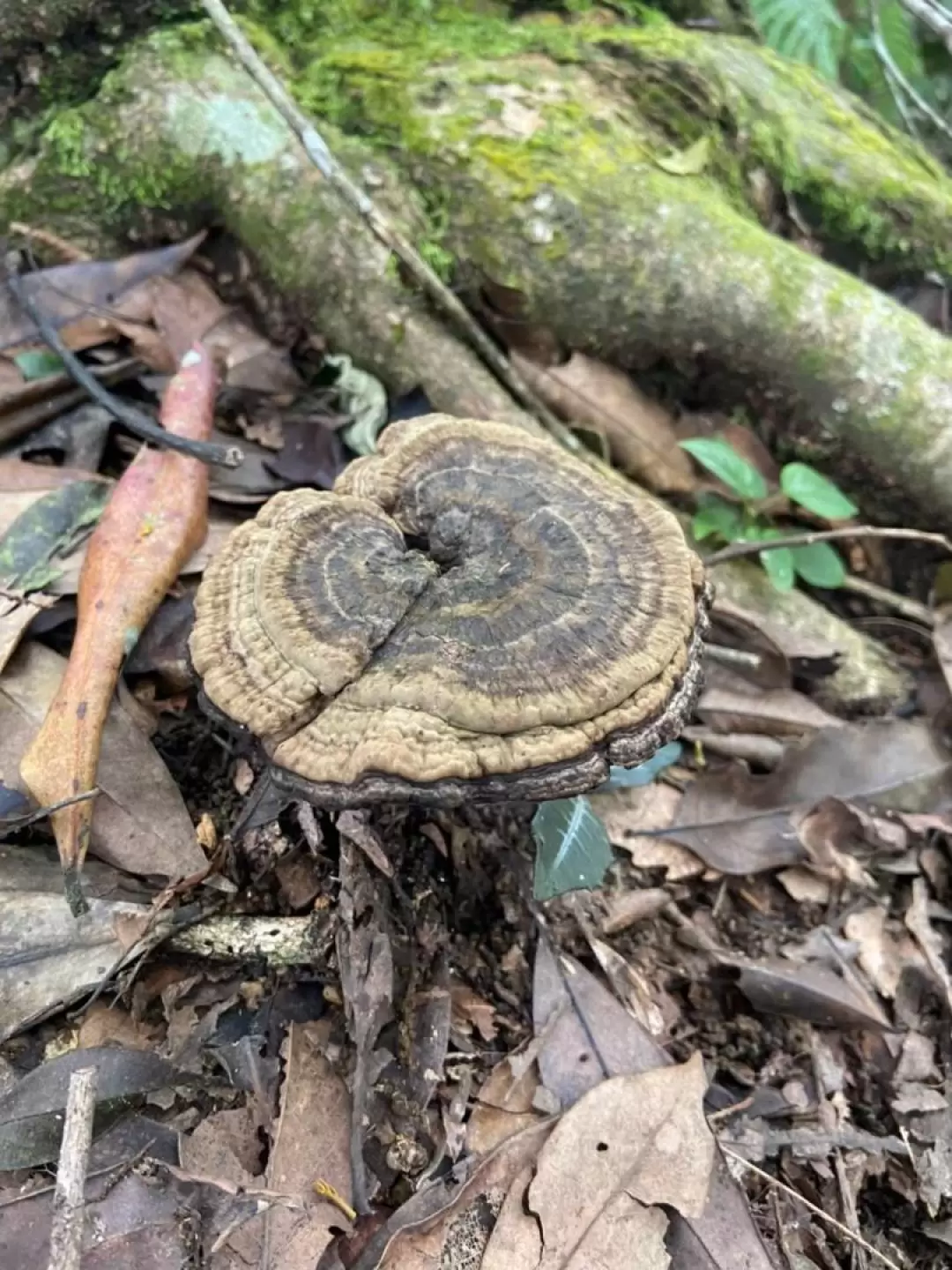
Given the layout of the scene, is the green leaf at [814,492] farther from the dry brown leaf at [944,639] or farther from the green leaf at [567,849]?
the green leaf at [567,849]

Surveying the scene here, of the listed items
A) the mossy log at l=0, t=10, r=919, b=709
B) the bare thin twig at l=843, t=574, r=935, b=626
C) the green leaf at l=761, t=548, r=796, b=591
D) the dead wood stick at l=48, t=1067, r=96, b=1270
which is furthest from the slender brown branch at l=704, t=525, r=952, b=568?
the dead wood stick at l=48, t=1067, r=96, b=1270

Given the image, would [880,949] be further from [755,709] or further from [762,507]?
[762,507]

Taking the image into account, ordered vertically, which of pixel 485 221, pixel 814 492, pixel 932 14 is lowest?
pixel 814 492

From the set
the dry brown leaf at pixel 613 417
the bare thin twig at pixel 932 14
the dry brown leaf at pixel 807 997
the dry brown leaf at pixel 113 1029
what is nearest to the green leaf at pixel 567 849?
the dry brown leaf at pixel 807 997

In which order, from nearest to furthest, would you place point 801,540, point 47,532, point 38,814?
1. point 38,814
2. point 47,532
3. point 801,540

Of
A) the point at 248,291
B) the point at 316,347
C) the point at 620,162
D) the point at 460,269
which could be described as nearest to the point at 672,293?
the point at 620,162

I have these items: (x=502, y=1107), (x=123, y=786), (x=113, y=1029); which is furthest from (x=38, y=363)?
(x=502, y=1107)

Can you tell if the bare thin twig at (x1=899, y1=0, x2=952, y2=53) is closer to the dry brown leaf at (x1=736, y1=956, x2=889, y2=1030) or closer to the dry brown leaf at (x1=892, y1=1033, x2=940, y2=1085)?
the dry brown leaf at (x1=736, y1=956, x2=889, y2=1030)
